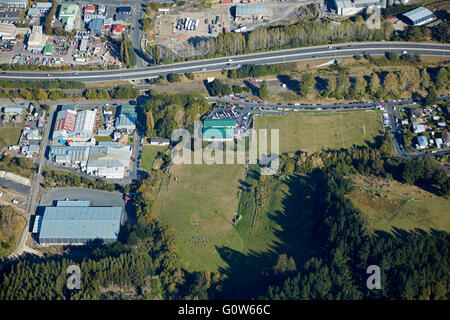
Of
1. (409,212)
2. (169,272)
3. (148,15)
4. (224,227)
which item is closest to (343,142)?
(409,212)

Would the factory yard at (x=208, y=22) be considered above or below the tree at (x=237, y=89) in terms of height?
above

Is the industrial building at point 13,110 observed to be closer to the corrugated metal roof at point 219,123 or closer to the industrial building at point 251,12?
the corrugated metal roof at point 219,123

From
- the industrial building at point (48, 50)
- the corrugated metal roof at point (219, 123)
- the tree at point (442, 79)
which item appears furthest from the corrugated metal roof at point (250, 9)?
the industrial building at point (48, 50)

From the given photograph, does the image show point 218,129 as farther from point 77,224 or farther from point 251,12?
point 251,12

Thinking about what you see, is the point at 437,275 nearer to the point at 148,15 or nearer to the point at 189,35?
the point at 189,35

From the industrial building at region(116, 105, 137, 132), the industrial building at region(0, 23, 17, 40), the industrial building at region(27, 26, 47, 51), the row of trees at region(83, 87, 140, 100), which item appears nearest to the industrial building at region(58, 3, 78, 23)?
the industrial building at region(27, 26, 47, 51)

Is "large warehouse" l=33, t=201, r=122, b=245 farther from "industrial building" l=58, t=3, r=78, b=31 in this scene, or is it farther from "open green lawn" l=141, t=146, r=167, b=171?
"industrial building" l=58, t=3, r=78, b=31
